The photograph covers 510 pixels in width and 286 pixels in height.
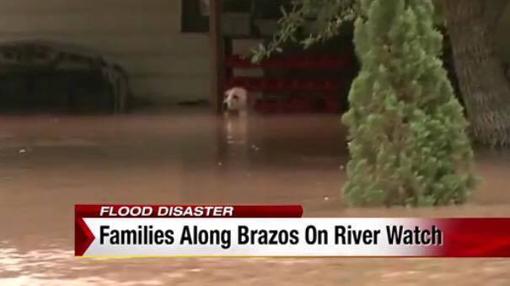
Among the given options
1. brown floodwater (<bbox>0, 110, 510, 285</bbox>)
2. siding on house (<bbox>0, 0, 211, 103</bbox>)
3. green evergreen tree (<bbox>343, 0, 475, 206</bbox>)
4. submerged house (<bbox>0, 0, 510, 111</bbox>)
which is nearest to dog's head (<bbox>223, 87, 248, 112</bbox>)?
brown floodwater (<bbox>0, 110, 510, 285</bbox>)

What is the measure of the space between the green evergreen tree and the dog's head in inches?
459

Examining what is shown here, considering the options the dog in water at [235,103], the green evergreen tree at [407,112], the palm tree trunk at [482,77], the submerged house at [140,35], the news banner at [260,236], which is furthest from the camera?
the submerged house at [140,35]

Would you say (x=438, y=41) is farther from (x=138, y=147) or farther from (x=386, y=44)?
(x=138, y=147)

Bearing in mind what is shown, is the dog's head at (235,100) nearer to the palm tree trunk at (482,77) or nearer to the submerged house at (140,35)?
the submerged house at (140,35)

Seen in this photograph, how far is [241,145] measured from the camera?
15.0m

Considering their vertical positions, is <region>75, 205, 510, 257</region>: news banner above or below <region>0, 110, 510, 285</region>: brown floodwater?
above

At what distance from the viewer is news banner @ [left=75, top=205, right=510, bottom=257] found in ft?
20.5

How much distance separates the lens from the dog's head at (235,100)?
66.5 feet

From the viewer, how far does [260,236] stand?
6301 millimetres

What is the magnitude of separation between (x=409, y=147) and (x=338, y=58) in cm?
1347

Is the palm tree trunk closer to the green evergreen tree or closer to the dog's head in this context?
the green evergreen tree

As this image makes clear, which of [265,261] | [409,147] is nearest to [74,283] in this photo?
[265,261]

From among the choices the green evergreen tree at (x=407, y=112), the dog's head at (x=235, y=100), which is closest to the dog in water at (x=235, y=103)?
the dog's head at (x=235, y=100)

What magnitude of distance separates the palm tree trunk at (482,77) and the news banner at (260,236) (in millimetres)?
7463
